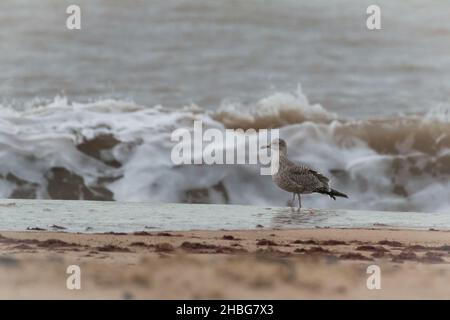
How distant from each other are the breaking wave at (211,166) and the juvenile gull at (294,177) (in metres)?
0.11

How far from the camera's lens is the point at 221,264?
4668 millimetres

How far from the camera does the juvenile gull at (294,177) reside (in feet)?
16.9

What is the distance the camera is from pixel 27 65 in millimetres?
5262

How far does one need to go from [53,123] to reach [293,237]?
1.77 meters

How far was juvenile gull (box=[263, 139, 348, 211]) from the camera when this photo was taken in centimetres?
516

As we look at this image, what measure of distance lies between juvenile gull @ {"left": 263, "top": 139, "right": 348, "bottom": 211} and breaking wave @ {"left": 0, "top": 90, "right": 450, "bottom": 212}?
0.11 m

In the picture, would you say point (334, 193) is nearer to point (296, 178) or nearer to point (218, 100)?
point (296, 178)

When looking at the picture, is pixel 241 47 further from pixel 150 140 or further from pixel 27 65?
pixel 27 65

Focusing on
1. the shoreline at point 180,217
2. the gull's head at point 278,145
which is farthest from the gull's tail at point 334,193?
the gull's head at point 278,145

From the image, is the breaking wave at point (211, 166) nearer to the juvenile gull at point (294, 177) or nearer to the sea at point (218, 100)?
→ the sea at point (218, 100)

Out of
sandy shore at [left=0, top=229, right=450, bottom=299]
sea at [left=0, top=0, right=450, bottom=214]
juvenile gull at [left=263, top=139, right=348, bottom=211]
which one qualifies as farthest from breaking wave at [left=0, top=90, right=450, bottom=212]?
sandy shore at [left=0, top=229, right=450, bottom=299]

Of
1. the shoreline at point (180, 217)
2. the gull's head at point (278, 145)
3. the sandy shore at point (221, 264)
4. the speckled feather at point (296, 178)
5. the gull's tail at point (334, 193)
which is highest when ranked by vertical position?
the gull's head at point (278, 145)

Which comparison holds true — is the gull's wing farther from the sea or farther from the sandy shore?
the sandy shore
